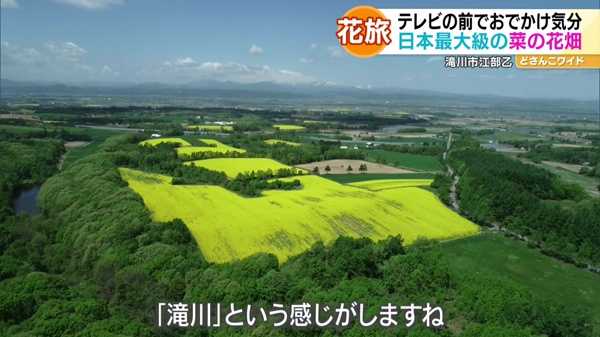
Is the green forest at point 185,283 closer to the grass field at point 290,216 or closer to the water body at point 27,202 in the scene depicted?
the grass field at point 290,216

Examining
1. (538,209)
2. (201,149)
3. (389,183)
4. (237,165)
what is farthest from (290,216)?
(201,149)

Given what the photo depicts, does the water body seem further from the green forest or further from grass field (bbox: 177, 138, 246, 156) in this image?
grass field (bbox: 177, 138, 246, 156)

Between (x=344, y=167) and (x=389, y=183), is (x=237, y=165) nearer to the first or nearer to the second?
(x=344, y=167)

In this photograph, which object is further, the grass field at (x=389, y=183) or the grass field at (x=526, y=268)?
the grass field at (x=389, y=183)

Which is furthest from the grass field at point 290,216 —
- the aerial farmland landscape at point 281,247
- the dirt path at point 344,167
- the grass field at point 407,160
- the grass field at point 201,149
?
the grass field at point 407,160

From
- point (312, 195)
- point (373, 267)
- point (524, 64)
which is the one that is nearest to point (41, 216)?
point (312, 195)

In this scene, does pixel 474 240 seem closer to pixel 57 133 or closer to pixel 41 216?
pixel 41 216
